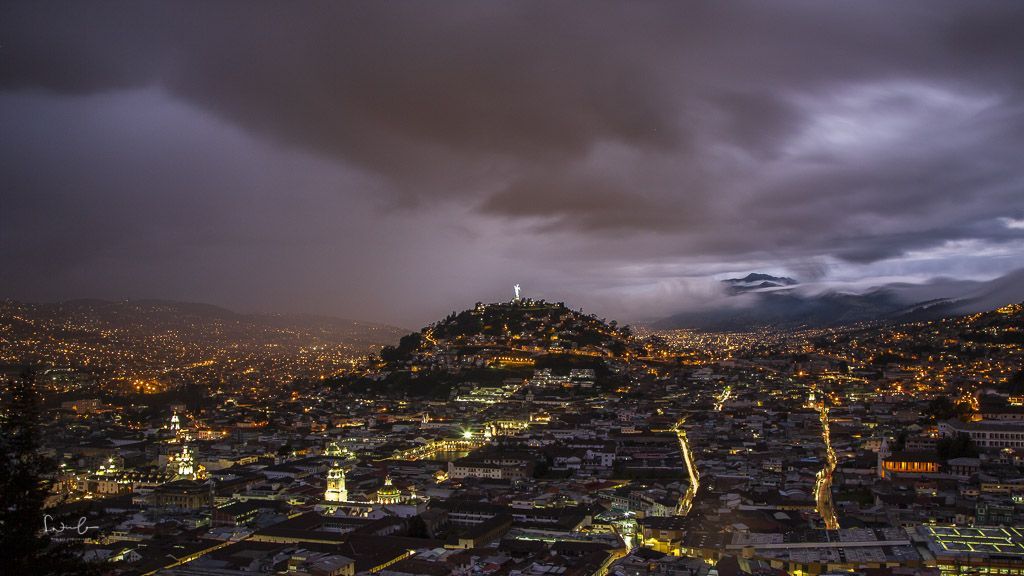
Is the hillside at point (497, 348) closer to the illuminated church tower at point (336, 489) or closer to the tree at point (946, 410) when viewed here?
the tree at point (946, 410)

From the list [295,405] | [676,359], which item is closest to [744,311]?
[676,359]

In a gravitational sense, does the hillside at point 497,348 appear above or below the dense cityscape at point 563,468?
above

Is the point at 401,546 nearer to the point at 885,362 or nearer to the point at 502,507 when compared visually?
the point at 502,507

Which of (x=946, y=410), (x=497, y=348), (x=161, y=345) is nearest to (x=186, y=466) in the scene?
(x=946, y=410)

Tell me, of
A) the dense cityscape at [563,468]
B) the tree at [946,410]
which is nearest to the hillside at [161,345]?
the dense cityscape at [563,468]

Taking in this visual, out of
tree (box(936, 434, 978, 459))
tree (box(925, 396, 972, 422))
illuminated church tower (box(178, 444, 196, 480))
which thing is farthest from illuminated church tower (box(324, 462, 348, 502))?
tree (box(925, 396, 972, 422))
